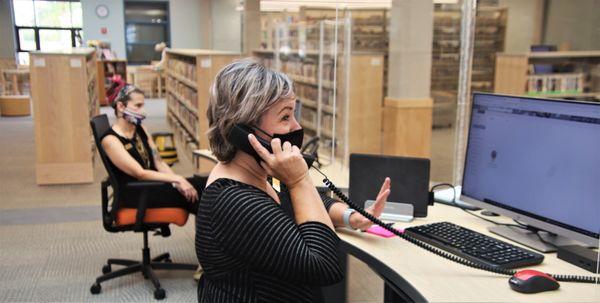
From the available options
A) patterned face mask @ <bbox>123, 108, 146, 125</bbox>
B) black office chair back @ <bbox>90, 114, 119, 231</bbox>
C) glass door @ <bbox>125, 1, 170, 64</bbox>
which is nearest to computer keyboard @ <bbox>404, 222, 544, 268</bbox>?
black office chair back @ <bbox>90, 114, 119, 231</bbox>

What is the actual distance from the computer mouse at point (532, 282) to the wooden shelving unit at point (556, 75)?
517cm

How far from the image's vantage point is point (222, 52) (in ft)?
21.2

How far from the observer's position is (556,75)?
21.4 feet

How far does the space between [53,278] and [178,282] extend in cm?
80

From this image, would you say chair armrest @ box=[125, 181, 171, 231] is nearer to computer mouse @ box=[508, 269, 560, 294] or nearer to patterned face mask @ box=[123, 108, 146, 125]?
patterned face mask @ box=[123, 108, 146, 125]

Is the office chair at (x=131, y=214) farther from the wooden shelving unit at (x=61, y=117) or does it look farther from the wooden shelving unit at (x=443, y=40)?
the wooden shelving unit at (x=61, y=117)

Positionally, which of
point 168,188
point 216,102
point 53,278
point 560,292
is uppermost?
point 216,102

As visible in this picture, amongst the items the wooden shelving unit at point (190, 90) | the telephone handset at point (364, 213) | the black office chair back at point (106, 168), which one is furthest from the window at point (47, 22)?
the telephone handset at point (364, 213)

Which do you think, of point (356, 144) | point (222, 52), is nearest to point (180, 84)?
point (222, 52)

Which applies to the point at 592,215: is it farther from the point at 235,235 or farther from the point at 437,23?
the point at 437,23

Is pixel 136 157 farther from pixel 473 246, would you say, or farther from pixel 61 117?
pixel 61 117

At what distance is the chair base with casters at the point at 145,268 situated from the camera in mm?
3441

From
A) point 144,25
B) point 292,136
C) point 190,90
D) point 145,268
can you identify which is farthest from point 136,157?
point 190,90

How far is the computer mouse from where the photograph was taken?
1.47 meters
